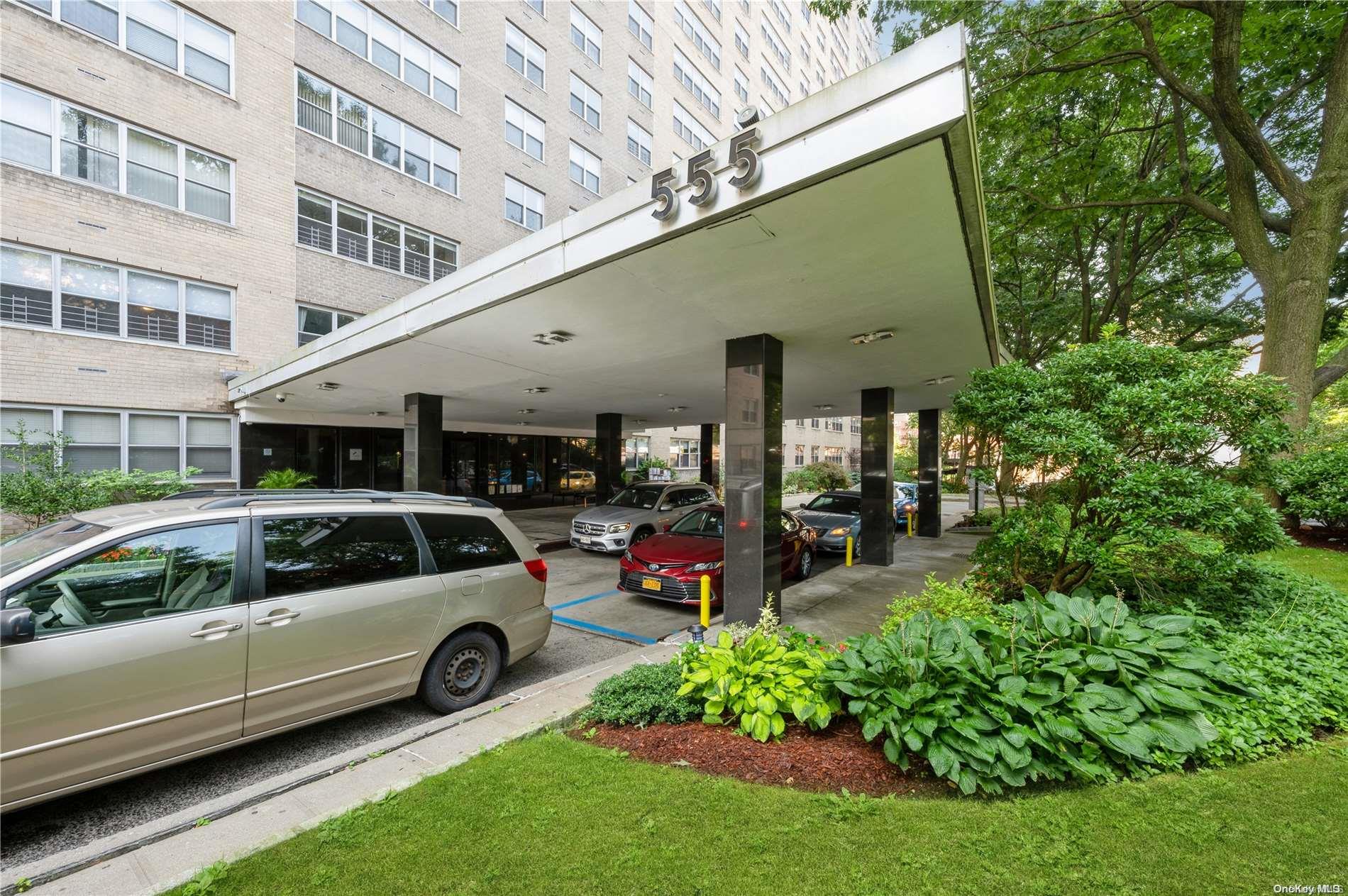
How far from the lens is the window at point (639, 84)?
78.8 feet

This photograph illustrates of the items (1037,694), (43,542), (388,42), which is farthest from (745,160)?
(388,42)

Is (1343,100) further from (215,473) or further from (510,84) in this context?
(215,473)

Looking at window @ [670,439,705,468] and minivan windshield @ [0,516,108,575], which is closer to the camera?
minivan windshield @ [0,516,108,575]

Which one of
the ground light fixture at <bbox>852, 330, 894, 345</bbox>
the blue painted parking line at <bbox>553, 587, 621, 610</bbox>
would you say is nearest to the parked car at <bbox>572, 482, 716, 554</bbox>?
the blue painted parking line at <bbox>553, 587, 621, 610</bbox>

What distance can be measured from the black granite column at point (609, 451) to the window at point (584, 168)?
450 inches

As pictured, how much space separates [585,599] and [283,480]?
896 cm

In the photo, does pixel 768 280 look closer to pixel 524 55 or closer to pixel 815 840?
pixel 815 840

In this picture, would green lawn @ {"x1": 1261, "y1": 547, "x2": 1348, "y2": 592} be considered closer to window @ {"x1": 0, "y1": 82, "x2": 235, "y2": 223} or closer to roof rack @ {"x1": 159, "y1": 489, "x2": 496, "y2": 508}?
roof rack @ {"x1": 159, "y1": 489, "x2": 496, "y2": 508}

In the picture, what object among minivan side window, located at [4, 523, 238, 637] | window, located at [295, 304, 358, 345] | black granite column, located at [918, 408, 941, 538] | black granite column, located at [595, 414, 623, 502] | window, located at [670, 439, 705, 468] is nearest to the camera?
minivan side window, located at [4, 523, 238, 637]

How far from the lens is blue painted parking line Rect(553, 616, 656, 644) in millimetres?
6402

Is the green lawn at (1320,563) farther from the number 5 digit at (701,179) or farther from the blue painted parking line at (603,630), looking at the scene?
the number 5 digit at (701,179)

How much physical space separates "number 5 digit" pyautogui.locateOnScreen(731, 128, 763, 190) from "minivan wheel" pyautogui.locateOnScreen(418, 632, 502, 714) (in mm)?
4041

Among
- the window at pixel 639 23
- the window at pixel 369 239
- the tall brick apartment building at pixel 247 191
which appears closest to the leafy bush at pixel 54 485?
the tall brick apartment building at pixel 247 191

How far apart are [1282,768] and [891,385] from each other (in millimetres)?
8662
